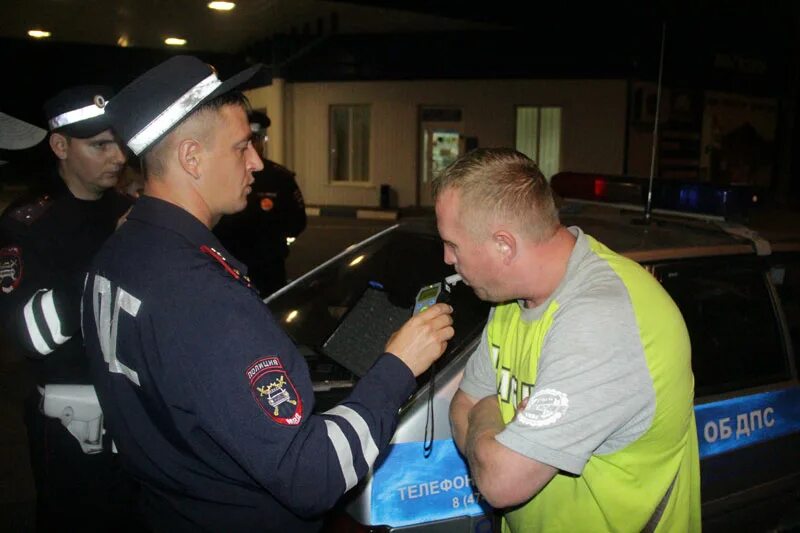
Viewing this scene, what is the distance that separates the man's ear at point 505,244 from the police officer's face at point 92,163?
5.75ft

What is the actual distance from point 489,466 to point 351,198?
17.5 m

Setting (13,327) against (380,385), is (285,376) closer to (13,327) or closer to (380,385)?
(380,385)

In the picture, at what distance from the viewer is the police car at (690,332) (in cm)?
199

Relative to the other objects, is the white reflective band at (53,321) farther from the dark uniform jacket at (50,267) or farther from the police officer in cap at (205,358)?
the police officer in cap at (205,358)

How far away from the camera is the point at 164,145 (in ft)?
5.41

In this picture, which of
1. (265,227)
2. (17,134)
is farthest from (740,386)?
(265,227)

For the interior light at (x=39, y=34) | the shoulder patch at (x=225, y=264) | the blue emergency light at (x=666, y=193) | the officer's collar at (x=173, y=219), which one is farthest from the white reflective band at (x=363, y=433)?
the interior light at (x=39, y=34)

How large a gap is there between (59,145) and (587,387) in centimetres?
229

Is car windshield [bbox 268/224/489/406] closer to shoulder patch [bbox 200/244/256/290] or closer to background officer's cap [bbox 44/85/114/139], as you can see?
shoulder patch [bbox 200/244/256/290]

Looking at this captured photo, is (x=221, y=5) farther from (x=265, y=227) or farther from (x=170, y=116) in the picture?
(x=170, y=116)

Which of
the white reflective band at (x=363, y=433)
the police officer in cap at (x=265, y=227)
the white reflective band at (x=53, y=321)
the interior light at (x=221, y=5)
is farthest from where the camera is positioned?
the interior light at (x=221, y=5)

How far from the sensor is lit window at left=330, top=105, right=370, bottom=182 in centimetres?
1858

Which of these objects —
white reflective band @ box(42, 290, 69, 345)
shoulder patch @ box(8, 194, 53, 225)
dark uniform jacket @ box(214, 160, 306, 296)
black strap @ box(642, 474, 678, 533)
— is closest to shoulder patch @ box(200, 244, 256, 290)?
white reflective band @ box(42, 290, 69, 345)

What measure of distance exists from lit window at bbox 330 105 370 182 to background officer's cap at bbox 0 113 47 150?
16.0 m
